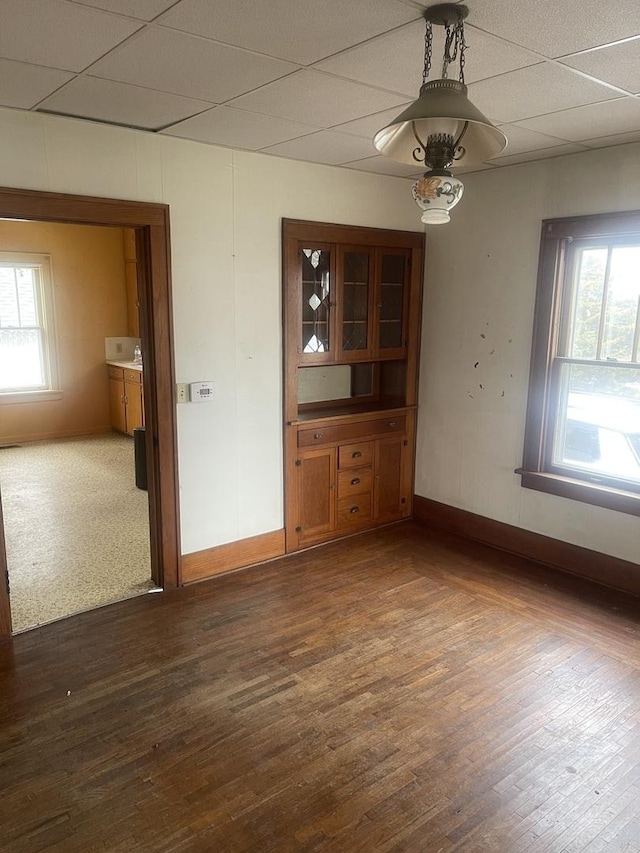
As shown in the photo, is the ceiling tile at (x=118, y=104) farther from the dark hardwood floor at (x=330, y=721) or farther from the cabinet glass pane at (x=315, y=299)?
the dark hardwood floor at (x=330, y=721)

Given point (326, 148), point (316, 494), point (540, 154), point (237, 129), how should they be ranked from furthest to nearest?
point (316, 494)
point (540, 154)
point (326, 148)
point (237, 129)

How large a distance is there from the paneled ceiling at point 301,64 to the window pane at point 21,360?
4.78 meters

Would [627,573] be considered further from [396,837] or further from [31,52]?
[31,52]

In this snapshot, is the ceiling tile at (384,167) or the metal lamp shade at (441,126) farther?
the ceiling tile at (384,167)

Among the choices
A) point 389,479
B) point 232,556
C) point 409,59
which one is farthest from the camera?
point 389,479

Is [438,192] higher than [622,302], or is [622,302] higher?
[438,192]

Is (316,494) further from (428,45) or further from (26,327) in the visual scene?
(26,327)

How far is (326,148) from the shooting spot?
3.55m

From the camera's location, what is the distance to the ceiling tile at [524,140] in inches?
124

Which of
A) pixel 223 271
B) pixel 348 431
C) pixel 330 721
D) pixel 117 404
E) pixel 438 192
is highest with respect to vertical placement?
pixel 438 192

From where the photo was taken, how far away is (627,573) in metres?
3.67

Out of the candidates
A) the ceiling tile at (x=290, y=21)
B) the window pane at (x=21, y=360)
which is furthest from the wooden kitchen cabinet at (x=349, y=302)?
the window pane at (x=21, y=360)

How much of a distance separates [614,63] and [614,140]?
49.0 inches

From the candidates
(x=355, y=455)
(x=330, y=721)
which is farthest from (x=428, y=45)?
(x=355, y=455)
